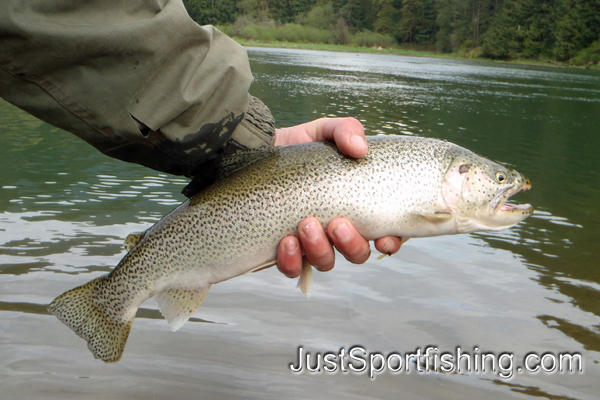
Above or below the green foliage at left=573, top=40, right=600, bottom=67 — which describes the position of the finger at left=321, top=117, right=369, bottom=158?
below

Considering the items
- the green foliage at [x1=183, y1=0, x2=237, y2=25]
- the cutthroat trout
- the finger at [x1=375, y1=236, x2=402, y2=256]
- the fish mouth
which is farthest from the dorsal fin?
the green foliage at [x1=183, y1=0, x2=237, y2=25]

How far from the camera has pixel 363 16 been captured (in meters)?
131

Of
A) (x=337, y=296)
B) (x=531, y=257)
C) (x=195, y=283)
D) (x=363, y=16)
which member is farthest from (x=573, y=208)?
(x=363, y=16)

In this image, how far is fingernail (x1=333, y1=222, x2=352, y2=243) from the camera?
2.59 m

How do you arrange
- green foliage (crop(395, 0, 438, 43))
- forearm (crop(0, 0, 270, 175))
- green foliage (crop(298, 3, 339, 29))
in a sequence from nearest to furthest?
forearm (crop(0, 0, 270, 175)) → green foliage (crop(395, 0, 438, 43)) → green foliage (crop(298, 3, 339, 29))

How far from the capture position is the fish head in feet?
8.72

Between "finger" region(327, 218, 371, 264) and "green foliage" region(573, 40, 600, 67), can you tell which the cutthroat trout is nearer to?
"finger" region(327, 218, 371, 264)

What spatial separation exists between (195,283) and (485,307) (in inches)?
130

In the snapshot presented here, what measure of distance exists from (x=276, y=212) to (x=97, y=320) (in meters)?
1.11

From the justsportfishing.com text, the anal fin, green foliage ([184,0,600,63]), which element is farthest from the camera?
green foliage ([184,0,600,63])

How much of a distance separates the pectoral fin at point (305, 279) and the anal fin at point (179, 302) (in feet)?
1.63

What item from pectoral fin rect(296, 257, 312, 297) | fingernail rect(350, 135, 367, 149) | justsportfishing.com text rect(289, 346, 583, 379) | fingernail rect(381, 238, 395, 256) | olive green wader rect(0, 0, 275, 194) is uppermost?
olive green wader rect(0, 0, 275, 194)

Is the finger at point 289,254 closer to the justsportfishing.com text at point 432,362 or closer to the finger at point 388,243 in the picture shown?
the finger at point 388,243

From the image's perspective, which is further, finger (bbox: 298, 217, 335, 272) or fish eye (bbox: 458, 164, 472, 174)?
fish eye (bbox: 458, 164, 472, 174)
